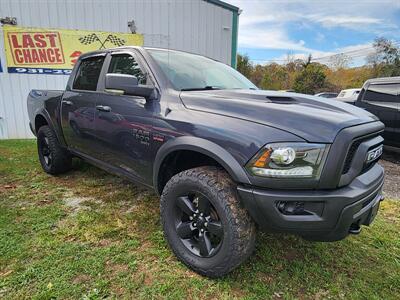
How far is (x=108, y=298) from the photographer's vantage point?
2.09m

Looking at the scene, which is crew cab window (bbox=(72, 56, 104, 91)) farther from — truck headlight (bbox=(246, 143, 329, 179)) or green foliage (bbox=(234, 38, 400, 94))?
green foliage (bbox=(234, 38, 400, 94))

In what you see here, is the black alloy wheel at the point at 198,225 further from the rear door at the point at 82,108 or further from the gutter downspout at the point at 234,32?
the gutter downspout at the point at 234,32

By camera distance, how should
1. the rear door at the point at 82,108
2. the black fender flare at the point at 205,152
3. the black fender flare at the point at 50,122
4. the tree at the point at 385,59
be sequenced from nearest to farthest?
the black fender flare at the point at 205,152, the rear door at the point at 82,108, the black fender flare at the point at 50,122, the tree at the point at 385,59

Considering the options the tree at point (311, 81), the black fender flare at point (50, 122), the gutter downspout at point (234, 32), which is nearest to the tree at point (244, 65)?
the tree at point (311, 81)

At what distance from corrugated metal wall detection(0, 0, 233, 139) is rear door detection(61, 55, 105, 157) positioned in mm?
5298

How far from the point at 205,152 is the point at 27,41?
822 centimetres

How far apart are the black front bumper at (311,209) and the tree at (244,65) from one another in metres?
37.7

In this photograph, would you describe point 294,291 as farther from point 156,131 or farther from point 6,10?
point 6,10

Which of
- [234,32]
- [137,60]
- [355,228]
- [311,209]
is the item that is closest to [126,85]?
[137,60]

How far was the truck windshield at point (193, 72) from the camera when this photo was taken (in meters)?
2.83

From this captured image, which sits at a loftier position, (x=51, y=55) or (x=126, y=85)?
(x=51, y=55)

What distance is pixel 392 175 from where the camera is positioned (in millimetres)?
5352

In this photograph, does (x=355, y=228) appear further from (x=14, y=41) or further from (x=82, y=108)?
(x=14, y=41)

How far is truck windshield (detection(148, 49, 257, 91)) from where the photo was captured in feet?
9.28
